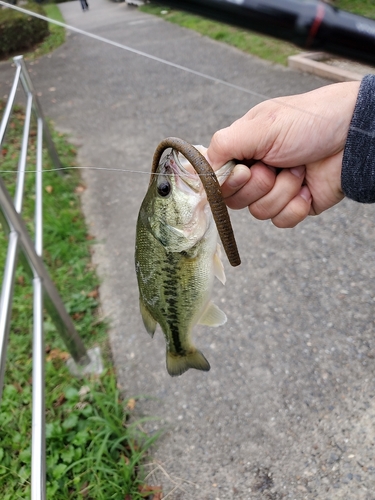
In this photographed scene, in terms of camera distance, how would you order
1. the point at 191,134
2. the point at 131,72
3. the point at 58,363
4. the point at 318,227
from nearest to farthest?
the point at 58,363 → the point at 318,227 → the point at 191,134 → the point at 131,72

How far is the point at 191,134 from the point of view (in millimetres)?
4402

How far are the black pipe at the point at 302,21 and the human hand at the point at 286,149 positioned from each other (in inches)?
28.4

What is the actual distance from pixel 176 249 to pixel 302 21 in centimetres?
83

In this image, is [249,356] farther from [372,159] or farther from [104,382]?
[372,159]

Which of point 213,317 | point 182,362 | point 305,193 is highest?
point 305,193

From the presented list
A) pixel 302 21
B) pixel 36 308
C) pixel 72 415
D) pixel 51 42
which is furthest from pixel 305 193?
pixel 51 42

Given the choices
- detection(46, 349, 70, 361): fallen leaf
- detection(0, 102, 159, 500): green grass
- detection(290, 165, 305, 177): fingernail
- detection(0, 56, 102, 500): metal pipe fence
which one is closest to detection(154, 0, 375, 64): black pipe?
detection(0, 56, 102, 500): metal pipe fence

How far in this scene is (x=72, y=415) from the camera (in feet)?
8.36

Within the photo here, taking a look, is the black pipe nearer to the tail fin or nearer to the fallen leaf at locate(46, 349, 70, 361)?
the tail fin

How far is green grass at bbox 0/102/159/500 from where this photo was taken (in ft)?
7.38

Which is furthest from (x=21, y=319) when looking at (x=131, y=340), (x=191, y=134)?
(x=191, y=134)

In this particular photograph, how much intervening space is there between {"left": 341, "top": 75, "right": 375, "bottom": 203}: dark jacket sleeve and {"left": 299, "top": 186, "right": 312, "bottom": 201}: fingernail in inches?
8.8

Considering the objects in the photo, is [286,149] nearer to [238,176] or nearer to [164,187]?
[238,176]

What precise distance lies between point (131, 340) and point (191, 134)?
89.2 inches
